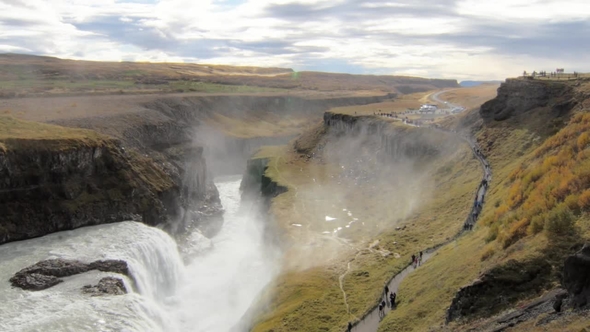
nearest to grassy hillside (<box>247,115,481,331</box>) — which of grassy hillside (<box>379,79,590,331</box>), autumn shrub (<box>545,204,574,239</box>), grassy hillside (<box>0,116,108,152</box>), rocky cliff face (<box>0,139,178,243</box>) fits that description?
grassy hillside (<box>379,79,590,331</box>)

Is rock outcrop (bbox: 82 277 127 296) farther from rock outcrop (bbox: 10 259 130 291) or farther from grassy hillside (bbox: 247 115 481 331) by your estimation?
grassy hillside (bbox: 247 115 481 331)

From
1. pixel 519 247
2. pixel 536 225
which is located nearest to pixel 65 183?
pixel 519 247

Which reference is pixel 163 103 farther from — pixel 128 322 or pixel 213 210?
pixel 128 322

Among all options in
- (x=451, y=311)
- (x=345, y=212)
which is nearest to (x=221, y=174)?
(x=345, y=212)

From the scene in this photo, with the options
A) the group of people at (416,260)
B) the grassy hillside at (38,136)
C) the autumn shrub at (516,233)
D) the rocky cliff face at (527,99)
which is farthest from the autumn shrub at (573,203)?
the grassy hillside at (38,136)

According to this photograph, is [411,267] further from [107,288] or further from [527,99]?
[527,99]
